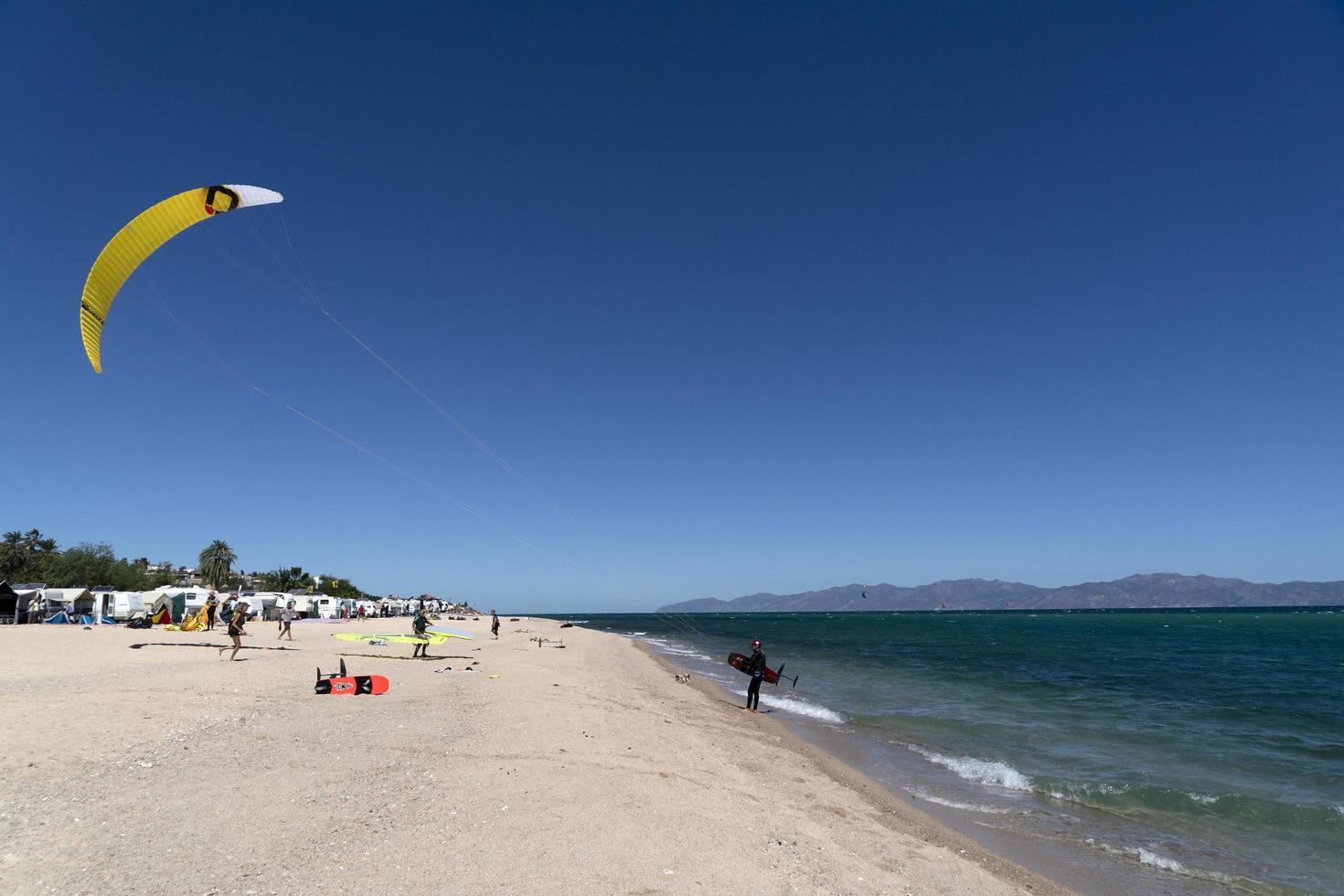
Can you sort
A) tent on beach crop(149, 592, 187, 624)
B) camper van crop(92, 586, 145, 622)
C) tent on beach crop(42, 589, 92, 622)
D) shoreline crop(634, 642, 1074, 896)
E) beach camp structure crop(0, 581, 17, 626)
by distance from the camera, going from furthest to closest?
tent on beach crop(42, 589, 92, 622) < camper van crop(92, 586, 145, 622) < tent on beach crop(149, 592, 187, 624) < beach camp structure crop(0, 581, 17, 626) < shoreline crop(634, 642, 1074, 896)

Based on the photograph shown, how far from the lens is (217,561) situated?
270ft

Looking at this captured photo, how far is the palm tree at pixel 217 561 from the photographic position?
81.3 metres

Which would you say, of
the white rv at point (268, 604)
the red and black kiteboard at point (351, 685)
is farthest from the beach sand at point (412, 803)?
the white rv at point (268, 604)

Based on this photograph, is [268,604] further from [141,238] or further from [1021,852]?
[1021,852]

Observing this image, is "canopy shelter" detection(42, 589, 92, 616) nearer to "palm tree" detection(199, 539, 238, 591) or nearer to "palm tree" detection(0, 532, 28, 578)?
"palm tree" detection(0, 532, 28, 578)

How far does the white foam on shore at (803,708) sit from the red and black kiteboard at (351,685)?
12.3 metres

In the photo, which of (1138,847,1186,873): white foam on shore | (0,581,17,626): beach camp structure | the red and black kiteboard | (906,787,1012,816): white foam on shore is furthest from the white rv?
(1138,847,1186,873): white foam on shore

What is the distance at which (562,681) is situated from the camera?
19.4 metres

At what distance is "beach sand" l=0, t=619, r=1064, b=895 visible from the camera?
532 centimetres

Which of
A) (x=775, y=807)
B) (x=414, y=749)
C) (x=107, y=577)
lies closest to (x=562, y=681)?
(x=414, y=749)

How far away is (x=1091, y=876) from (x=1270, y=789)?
8.04 metres

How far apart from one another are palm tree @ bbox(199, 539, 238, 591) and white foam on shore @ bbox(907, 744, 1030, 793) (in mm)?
93719

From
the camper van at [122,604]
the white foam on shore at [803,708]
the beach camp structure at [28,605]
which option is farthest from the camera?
the camper van at [122,604]

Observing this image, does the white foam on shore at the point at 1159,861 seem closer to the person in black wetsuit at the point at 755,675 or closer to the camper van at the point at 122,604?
the person in black wetsuit at the point at 755,675
